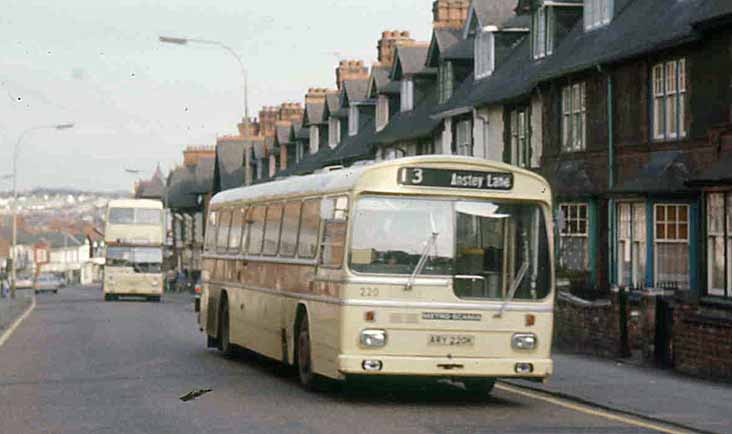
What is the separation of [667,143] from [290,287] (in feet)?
41.7

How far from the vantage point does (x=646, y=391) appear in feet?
60.7

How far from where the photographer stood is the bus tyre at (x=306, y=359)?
18484mm

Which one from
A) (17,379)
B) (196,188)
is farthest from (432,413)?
(196,188)

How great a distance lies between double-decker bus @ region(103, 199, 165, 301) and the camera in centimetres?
6631

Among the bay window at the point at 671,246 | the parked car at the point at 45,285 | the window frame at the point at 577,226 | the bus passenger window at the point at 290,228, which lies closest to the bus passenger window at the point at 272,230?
the bus passenger window at the point at 290,228

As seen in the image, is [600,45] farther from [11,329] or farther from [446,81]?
[11,329]

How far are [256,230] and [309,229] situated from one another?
3.74 m

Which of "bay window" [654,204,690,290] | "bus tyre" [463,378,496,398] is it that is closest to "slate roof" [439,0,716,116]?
"bay window" [654,204,690,290]

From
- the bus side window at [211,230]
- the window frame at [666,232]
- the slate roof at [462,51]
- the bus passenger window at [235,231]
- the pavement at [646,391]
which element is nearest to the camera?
the pavement at [646,391]

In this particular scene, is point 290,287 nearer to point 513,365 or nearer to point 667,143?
point 513,365

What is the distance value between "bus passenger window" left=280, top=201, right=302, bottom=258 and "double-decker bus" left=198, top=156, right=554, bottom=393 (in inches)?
69.1

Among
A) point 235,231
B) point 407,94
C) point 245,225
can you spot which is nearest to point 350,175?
point 245,225

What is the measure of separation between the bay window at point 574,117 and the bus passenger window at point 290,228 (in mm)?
15165

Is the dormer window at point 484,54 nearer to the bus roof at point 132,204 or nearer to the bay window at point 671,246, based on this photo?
the bay window at point 671,246
